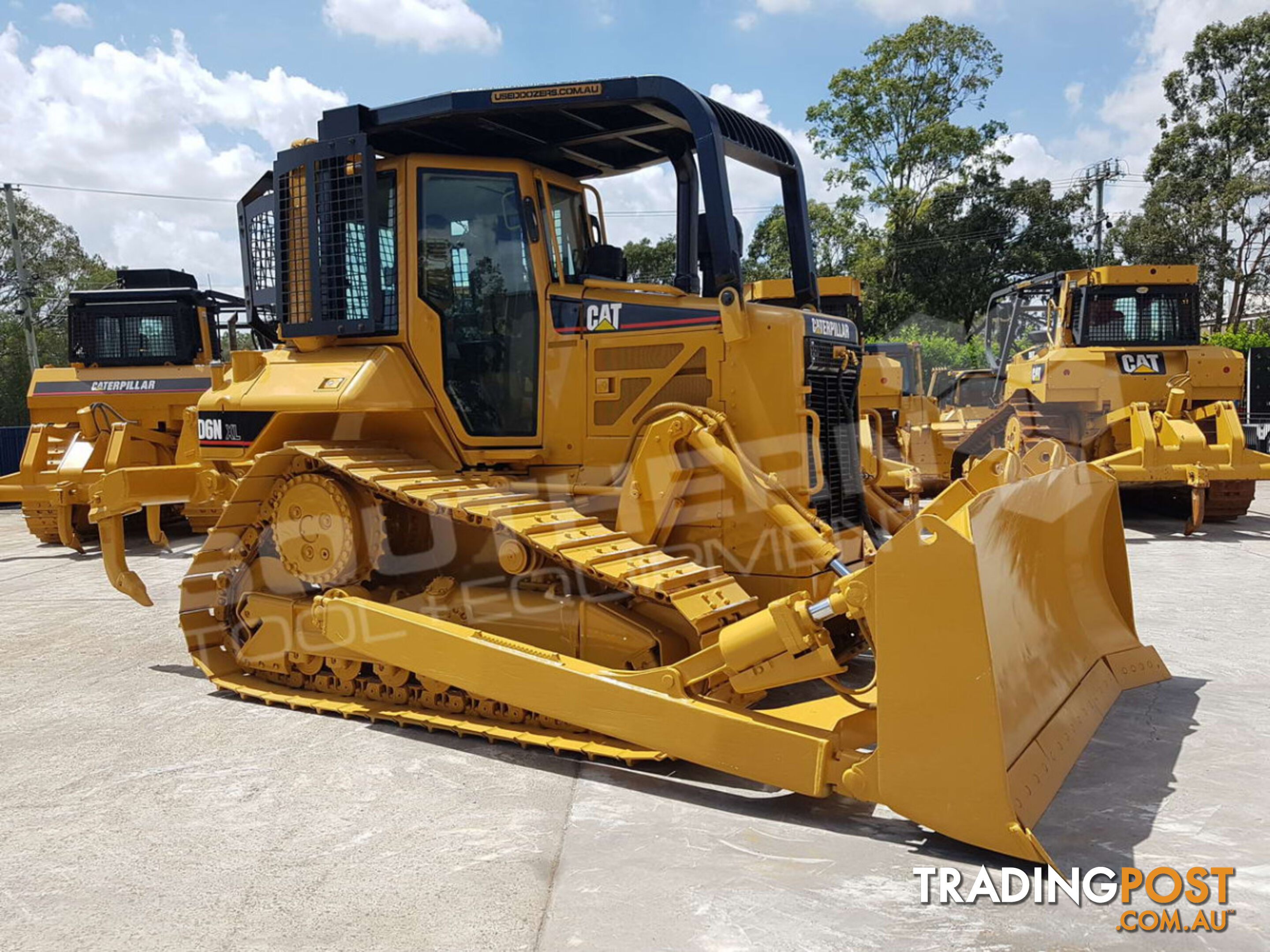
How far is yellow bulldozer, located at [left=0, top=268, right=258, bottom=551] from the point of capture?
38.6 ft

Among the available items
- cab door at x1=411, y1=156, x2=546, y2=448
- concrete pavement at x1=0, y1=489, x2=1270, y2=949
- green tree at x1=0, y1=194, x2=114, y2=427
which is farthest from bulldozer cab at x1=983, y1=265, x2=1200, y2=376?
green tree at x1=0, y1=194, x2=114, y2=427

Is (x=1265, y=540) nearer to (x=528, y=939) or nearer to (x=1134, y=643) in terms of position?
(x=1134, y=643)

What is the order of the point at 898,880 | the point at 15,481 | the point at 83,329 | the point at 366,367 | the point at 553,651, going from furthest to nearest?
the point at 83,329, the point at 15,481, the point at 366,367, the point at 553,651, the point at 898,880

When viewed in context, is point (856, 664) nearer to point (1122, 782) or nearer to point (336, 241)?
point (1122, 782)

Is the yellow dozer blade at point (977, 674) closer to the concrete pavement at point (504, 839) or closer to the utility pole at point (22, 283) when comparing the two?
the concrete pavement at point (504, 839)

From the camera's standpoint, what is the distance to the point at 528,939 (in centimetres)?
294

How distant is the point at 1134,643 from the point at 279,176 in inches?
222

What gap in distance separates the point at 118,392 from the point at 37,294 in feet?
91.3

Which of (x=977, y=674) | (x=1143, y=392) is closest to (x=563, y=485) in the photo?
(x=977, y=674)

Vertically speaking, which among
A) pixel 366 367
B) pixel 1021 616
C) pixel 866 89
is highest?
pixel 866 89

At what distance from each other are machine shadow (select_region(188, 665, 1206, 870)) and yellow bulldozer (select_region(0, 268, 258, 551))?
8375mm

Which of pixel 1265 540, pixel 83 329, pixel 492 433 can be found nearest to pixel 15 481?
pixel 83 329

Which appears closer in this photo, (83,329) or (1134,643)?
(1134,643)

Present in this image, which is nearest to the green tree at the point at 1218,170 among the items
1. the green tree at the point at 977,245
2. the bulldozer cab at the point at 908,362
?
the green tree at the point at 977,245
